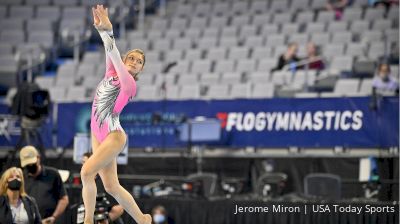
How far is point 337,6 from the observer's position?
2244 cm

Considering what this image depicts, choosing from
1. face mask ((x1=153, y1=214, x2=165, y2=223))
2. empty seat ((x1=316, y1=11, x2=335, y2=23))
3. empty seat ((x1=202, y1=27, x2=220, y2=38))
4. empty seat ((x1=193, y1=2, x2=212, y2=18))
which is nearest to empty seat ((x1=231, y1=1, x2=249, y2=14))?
empty seat ((x1=193, y1=2, x2=212, y2=18))

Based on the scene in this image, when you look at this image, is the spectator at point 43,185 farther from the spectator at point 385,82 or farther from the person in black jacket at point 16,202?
the spectator at point 385,82

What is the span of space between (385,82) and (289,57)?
2782 millimetres

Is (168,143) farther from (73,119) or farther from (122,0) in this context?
(122,0)

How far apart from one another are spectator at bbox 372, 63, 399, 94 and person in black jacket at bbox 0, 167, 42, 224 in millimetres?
7230

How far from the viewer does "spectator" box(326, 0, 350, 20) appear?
22.1 metres

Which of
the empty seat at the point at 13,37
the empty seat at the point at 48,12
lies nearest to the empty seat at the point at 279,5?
the empty seat at the point at 48,12

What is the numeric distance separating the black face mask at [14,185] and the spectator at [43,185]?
1.09m

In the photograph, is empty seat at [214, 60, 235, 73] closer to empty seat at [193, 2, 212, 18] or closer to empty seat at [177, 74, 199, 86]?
empty seat at [177, 74, 199, 86]

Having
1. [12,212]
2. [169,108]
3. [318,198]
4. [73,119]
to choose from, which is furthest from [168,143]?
[12,212]

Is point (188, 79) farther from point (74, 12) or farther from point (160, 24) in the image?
point (74, 12)

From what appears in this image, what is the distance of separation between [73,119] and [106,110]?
916 centimetres

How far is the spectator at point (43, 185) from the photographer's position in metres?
12.5

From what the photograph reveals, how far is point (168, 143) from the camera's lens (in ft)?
59.1
